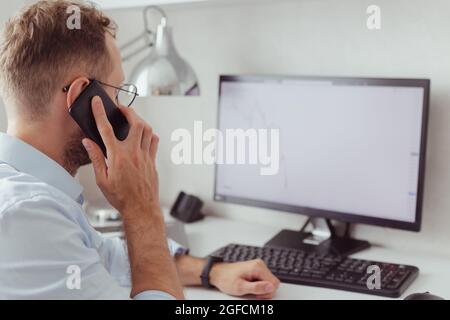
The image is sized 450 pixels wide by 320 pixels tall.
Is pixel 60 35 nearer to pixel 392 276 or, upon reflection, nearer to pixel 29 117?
pixel 29 117

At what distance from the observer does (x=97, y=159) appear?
1.05 meters

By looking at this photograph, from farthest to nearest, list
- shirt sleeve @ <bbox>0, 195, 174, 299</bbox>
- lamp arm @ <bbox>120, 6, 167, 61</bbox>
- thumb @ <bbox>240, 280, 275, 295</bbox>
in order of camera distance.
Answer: lamp arm @ <bbox>120, 6, 167, 61</bbox>
thumb @ <bbox>240, 280, 275, 295</bbox>
shirt sleeve @ <bbox>0, 195, 174, 299</bbox>

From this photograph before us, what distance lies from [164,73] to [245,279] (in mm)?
612

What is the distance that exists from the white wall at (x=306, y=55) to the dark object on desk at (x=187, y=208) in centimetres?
6

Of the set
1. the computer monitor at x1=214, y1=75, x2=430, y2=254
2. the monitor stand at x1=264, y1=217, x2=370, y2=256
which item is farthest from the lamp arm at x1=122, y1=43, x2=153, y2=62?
the monitor stand at x1=264, y1=217, x2=370, y2=256

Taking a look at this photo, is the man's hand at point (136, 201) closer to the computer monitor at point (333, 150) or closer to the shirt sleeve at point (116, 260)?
the shirt sleeve at point (116, 260)

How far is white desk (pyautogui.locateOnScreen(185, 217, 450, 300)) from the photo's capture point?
124 centimetres

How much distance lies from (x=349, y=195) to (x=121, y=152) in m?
0.63

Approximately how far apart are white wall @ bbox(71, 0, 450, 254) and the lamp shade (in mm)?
109

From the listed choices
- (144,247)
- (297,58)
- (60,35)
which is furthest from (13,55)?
(297,58)

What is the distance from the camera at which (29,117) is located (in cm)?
101

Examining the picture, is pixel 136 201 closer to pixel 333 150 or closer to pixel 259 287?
pixel 259 287

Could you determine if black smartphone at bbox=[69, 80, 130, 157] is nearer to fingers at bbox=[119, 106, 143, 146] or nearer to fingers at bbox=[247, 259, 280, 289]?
fingers at bbox=[119, 106, 143, 146]

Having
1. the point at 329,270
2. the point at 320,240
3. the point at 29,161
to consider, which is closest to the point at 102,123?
the point at 29,161
